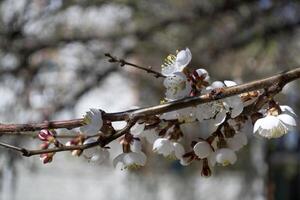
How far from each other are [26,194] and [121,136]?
8898 mm

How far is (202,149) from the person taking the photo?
1.36m

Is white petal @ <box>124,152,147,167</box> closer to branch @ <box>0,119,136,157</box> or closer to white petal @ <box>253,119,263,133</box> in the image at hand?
branch @ <box>0,119,136,157</box>

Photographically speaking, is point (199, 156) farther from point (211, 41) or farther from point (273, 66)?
point (273, 66)

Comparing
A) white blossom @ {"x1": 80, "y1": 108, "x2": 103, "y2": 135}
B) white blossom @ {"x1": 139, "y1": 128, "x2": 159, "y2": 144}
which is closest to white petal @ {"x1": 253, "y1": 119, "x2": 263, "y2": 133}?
white blossom @ {"x1": 139, "y1": 128, "x2": 159, "y2": 144}

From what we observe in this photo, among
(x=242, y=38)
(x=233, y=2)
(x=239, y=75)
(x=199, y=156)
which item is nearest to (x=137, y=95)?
(x=239, y=75)

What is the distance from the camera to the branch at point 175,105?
4.11 ft

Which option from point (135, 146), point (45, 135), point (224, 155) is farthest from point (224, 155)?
point (45, 135)

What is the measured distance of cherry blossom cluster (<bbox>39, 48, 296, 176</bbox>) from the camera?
1288 millimetres

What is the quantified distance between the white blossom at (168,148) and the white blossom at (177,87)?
0.15 m

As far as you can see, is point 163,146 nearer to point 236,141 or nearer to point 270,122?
point 236,141

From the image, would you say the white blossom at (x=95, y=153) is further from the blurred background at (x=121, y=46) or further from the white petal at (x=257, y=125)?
the blurred background at (x=121, y=46)

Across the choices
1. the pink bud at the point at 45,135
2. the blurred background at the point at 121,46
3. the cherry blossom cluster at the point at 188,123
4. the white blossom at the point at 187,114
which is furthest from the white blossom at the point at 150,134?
the blurred background at the point at 121,46

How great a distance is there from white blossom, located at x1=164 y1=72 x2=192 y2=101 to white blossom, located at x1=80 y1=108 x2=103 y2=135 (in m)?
0.16

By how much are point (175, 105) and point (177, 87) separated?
2.4 inches
